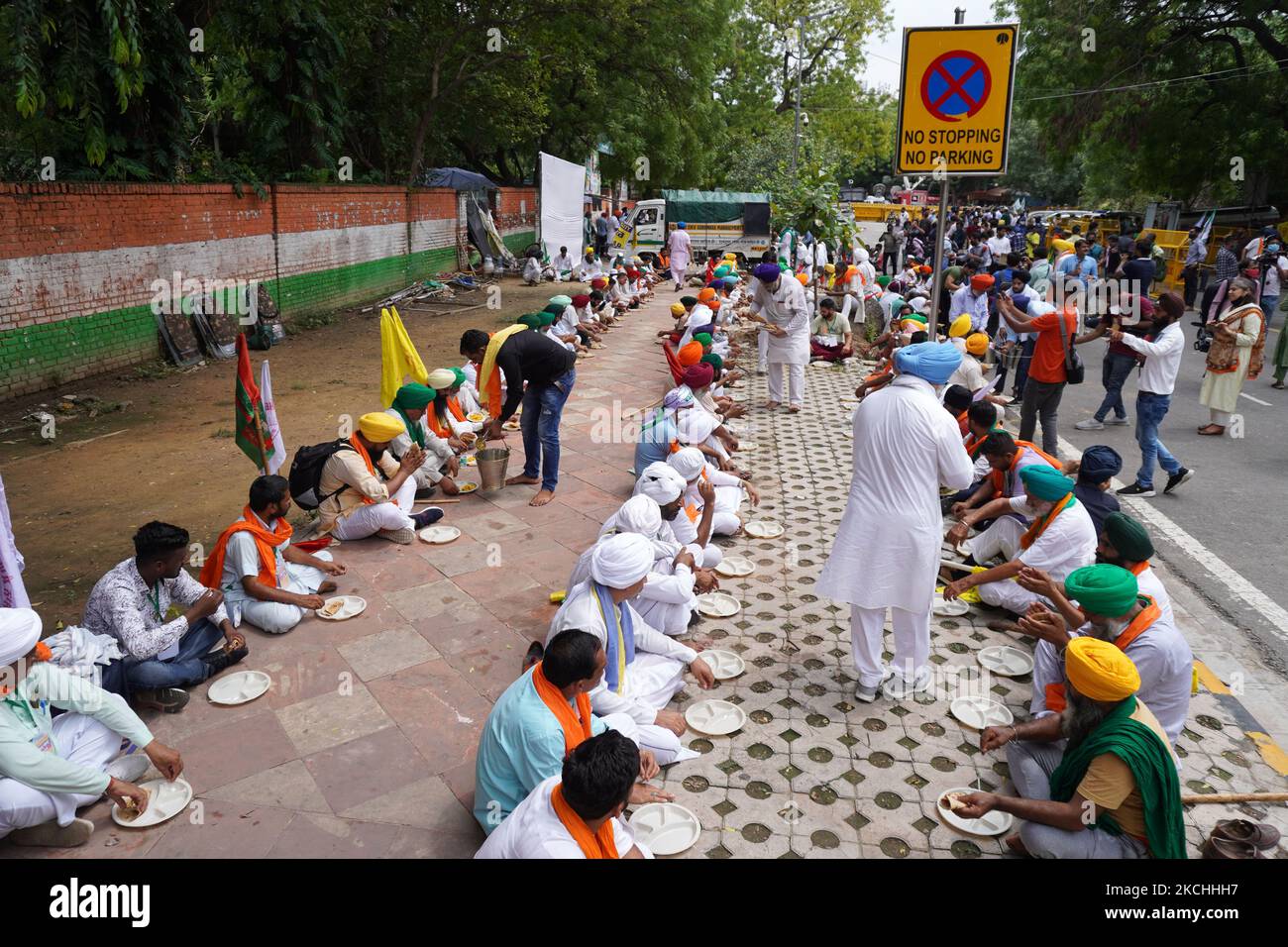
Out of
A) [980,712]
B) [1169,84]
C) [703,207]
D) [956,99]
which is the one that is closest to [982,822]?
[980,712]

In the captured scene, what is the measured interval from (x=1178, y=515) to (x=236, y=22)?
1375 cm

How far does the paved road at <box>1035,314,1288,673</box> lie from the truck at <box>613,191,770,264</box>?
633 inches

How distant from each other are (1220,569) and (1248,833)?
11.3 feet

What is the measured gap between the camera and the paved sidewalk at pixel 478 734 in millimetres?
3379

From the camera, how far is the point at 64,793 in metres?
3.18

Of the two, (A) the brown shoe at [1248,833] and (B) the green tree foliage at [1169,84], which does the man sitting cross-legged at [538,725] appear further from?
(B) the green tree foliage at [1169,84]

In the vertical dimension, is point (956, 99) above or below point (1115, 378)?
above

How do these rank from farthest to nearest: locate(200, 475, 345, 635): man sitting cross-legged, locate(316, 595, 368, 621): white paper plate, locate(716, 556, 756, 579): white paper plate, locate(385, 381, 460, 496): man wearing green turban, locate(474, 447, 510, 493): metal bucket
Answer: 1. locate(474, 447, 510, 493): metal bucket
2. locate(385, 381, 460, 496): man wearing green turban
3. locate(716, 556, 756, 579): white paper plate
4. locate(316, 595, 368, 621): white paper plate
5. locate(200, 475, 345, 635): man sitting cross-legged

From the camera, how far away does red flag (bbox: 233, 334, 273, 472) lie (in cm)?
539

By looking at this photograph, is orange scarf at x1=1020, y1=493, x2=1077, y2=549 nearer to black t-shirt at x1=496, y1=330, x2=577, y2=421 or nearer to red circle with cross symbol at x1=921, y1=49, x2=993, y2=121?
red circle with cross symbol at x1=921, y1=49, x2=993, y2=121

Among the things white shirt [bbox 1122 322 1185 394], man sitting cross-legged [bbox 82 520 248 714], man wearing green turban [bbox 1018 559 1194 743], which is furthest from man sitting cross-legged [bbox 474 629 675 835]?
white shirt [bbox 1122 322 1185 394]

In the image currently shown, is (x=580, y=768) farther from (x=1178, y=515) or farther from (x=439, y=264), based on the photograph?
(x=439, y=264)

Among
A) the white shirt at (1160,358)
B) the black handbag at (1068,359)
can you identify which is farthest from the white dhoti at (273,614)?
the white shirt at (1160,358)

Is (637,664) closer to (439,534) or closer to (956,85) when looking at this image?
(439,534)
